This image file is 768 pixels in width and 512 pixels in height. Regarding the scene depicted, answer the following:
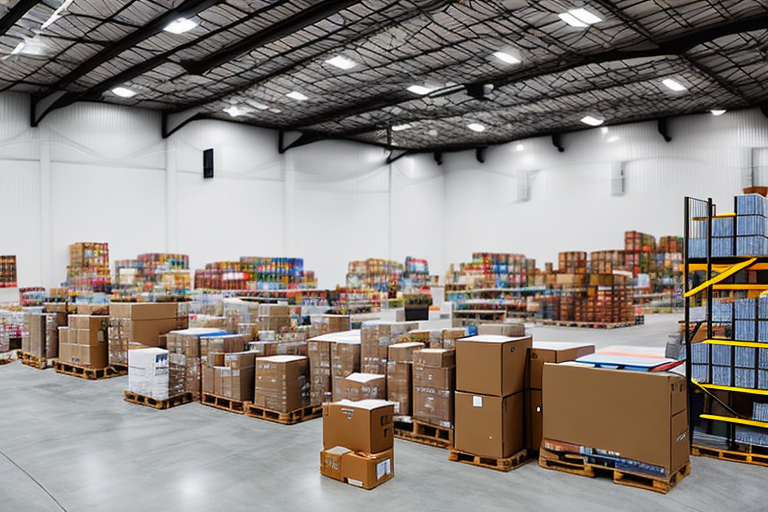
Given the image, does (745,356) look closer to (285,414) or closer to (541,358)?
(541,358)

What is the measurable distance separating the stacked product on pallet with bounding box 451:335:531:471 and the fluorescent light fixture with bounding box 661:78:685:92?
14156 mm

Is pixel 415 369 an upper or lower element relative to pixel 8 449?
upper

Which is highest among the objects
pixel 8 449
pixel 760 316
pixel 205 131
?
pixel 205 131

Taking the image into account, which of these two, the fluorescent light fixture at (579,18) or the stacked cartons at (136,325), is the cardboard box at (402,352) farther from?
the fluorescent light fixture at (579,18)

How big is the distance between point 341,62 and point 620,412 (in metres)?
12.0

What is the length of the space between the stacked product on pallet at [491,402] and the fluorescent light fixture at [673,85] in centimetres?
1416

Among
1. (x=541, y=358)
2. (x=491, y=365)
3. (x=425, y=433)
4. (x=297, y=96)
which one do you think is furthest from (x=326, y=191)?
(x=491, y=365)

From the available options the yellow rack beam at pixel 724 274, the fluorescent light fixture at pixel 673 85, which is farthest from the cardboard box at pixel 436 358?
the fluorescent light fixture at pixel 673 85

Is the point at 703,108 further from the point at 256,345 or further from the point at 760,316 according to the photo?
the point at 256,345

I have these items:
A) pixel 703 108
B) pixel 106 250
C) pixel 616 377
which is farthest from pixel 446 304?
pixel 616 377

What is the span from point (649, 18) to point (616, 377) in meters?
10.8

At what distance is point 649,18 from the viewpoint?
40.3ft

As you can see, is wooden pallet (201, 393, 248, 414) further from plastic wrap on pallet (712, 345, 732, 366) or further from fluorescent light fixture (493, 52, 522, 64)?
fluorescent light fixture (493, 52, 522, 64)

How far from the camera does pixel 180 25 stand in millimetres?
11250
